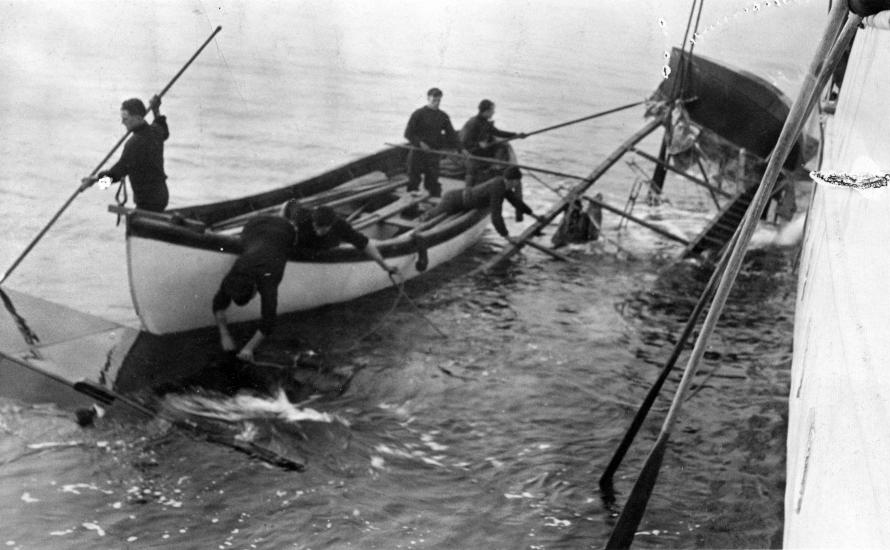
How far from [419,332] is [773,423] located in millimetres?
3945

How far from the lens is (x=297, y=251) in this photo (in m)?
9.05

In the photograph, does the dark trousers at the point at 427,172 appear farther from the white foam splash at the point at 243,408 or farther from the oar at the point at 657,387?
the oar at the point at 657,387

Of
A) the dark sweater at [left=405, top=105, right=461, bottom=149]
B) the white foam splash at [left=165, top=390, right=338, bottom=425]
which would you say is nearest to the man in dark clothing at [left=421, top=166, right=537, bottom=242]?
the dark sweater at [left=405, top=105, right=461, bottom=149]

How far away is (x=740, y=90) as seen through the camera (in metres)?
12.7

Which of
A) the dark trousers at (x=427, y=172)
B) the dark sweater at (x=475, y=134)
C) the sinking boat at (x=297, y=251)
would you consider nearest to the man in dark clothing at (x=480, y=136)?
the dark sweater at (x=475, y=134)

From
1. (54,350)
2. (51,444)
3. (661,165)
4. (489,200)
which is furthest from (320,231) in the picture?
(661,165)

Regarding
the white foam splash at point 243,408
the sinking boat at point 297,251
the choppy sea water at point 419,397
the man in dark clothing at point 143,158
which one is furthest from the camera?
the man in dark clothing at point 143,158

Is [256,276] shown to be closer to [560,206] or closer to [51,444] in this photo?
[51,444]

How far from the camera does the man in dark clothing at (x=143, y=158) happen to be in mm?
8578

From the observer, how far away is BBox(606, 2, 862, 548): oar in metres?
4.14

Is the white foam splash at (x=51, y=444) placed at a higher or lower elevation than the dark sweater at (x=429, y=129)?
lower

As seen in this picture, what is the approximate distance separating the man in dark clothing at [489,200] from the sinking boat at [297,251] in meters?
0.17

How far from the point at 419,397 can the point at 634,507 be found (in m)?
4.19

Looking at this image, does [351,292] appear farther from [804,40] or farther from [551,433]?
[804,40]
